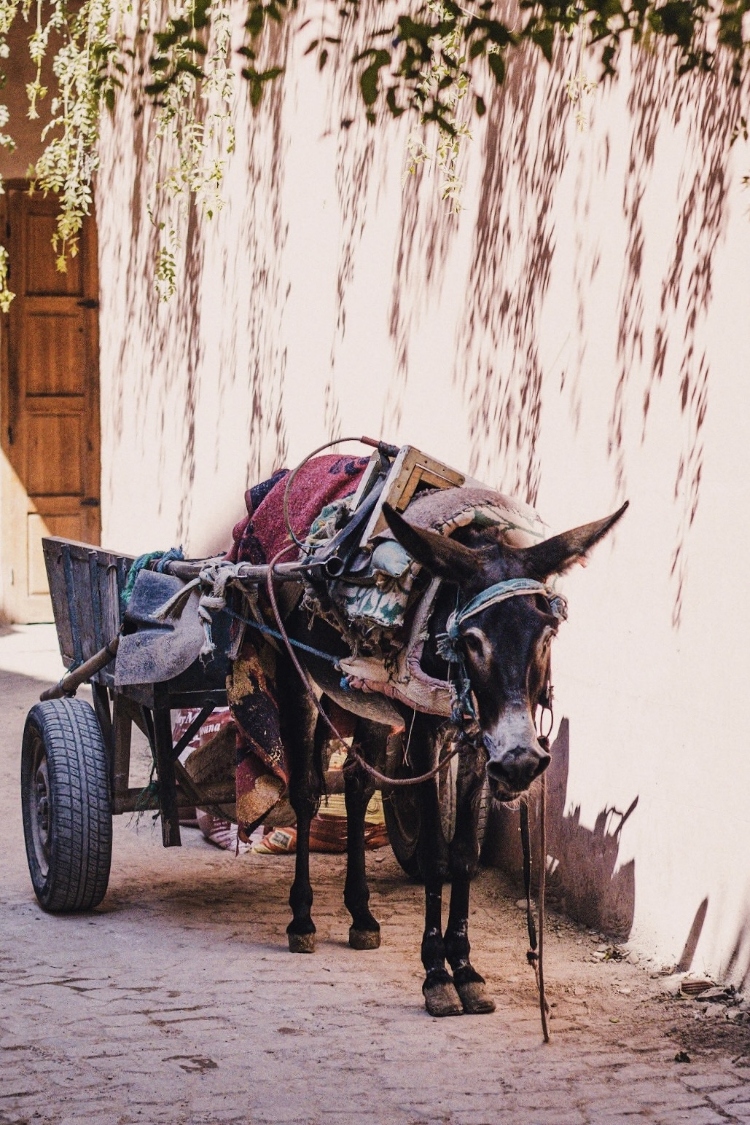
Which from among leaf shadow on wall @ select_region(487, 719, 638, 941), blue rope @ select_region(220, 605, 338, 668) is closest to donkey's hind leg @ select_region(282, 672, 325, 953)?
blue rope @ select_region(220, 605, 338, 668)

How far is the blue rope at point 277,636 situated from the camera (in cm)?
454

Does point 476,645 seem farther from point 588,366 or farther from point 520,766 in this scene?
point 588,366

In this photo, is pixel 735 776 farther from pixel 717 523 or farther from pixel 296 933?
pixel 296 933

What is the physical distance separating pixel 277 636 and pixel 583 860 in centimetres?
134

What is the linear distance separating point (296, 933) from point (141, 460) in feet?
17.8

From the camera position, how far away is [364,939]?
4910 millimetres

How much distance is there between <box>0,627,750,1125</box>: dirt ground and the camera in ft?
11.6

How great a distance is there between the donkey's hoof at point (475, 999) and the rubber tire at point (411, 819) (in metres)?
1.18

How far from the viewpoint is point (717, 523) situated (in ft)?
14.3

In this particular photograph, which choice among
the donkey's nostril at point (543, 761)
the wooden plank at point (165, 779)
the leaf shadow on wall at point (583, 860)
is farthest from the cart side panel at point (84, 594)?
the donkey's nostril at point (543, 761)

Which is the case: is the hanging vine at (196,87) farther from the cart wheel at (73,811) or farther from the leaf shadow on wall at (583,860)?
the leaf shadow on wall at (583,860)

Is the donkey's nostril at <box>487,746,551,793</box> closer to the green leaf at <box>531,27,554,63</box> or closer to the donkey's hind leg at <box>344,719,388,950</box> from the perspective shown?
the donkey's hind leg at <box>344,719,388,950</box>

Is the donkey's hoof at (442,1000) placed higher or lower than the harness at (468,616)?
lower

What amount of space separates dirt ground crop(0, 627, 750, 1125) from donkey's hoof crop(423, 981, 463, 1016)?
0.15 ft
